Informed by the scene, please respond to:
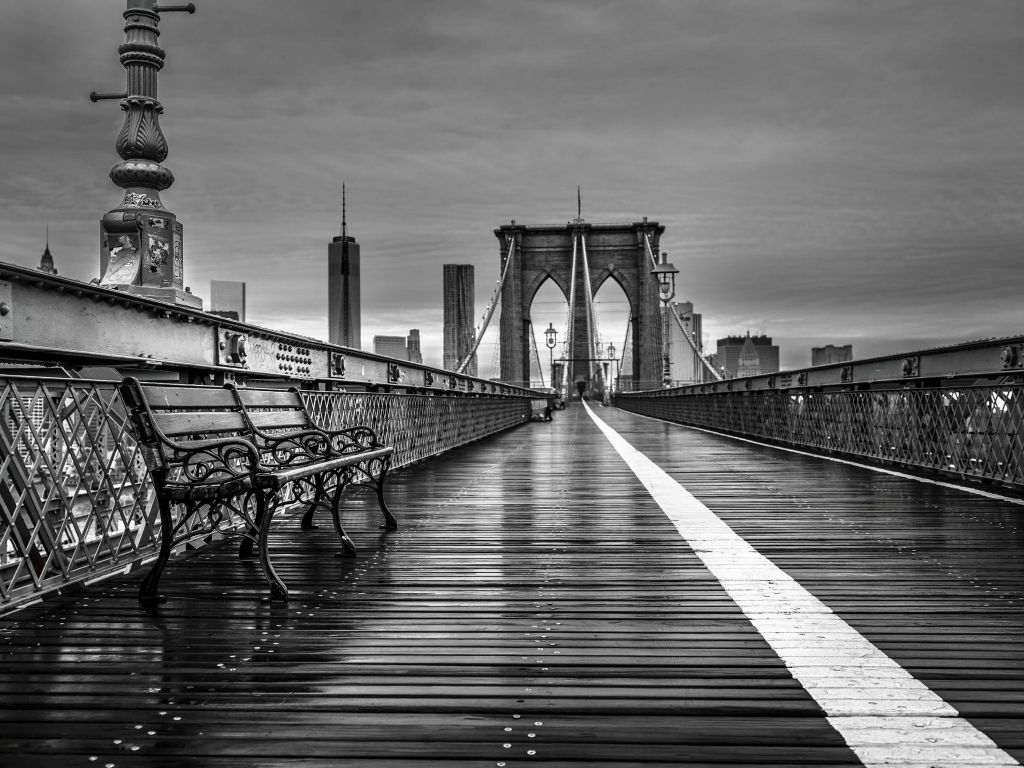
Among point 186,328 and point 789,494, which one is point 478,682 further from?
point 789,494

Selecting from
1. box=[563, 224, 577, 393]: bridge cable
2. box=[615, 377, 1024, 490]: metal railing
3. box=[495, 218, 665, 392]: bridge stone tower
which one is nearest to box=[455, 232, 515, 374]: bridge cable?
box=[495, 218, 665, 392]: bridge stone tower

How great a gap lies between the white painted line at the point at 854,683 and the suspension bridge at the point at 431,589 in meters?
0.01

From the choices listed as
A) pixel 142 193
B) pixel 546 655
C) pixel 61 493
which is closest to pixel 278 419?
pixel 61 493

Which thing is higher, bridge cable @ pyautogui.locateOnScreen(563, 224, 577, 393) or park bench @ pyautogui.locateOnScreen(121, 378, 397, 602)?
bridge cable @ pyautogui.locateOnScreen(563, 224, 577, 393)

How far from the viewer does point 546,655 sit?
266 cm

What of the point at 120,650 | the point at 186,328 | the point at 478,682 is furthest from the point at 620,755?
the point at 186,328

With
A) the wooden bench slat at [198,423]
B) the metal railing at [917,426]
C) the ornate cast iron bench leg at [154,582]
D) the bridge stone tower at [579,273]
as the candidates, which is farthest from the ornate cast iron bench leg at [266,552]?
the bridge stone tower at [579,273]

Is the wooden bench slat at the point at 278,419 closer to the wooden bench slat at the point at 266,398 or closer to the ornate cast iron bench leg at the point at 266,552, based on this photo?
the wooden bench slat at the point at 266,398

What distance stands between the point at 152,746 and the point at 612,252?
74.5 meters

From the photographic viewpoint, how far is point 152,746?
6.62ft

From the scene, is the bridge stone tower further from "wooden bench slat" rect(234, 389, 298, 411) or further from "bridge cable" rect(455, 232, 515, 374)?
"wooden bench slat" rect(234, 389, 298, 411)

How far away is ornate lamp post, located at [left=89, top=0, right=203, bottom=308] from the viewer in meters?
5.17

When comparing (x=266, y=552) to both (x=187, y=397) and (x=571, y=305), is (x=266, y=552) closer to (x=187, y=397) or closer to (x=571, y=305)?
(x=187, y=397)

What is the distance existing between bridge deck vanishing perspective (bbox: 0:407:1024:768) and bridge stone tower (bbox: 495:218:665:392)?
212ft
